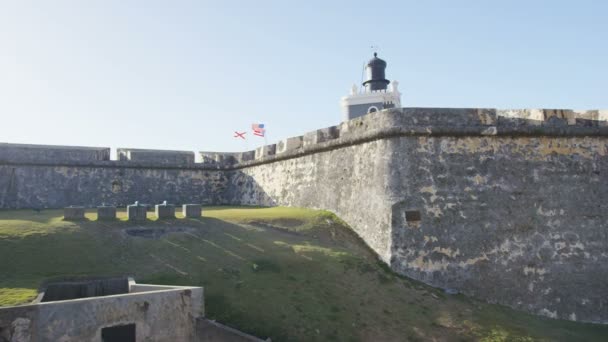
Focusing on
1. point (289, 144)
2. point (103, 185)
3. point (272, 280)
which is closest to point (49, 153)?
point (103, 185)

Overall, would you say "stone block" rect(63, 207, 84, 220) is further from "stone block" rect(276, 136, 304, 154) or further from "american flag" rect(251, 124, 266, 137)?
"american flag" rect(251, 124, 266, 137)

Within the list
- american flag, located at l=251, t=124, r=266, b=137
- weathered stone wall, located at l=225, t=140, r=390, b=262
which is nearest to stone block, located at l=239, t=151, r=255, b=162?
weathered stone wall, located at l=225, t=140, r=390, b=262

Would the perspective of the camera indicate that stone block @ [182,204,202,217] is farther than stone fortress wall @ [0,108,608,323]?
Yes

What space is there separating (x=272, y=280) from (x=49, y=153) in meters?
11.5

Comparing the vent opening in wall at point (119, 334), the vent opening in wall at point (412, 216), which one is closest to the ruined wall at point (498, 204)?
the vent opening in wall at point (412, 216)

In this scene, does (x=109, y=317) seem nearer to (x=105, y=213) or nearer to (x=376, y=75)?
(x=105, y=213)

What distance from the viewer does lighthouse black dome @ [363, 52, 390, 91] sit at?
37188mm

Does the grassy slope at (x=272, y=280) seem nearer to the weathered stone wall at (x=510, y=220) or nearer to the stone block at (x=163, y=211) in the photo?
the stone block at (x=163, y=211)

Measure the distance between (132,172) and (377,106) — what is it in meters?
22.7

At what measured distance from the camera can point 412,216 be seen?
10.4 m

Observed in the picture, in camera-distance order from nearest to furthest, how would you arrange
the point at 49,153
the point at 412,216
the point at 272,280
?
1. the point at 272,280
2. the point at 412,216
3. the point at 49,153

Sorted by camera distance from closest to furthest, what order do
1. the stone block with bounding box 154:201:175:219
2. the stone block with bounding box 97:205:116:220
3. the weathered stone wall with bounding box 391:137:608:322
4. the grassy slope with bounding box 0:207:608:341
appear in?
the grassy slope with bounding box 0:207:608:341 < the weathered stone wall with bounding box 391:137:608:322 < the stone block with bounding box 97:205:116:220 < the stone block with bounding box 154:201:175:219

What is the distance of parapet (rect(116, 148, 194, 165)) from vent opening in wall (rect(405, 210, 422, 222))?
35.9 feet

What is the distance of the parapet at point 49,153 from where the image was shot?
1584 centimetres
